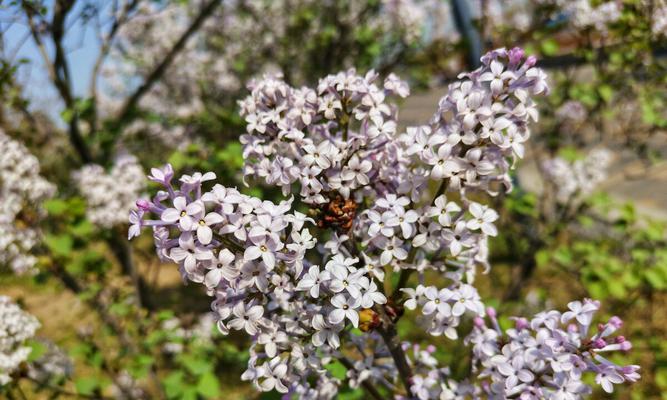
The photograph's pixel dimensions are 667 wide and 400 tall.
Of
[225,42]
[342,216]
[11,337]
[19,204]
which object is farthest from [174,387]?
[225,42]

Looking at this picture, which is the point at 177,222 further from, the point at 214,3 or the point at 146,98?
the point at 146,98

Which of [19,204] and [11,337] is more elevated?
[19,204]

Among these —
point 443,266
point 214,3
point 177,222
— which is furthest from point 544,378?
point 214,3

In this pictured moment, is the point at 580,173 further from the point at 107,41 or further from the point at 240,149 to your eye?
the point at 107,41

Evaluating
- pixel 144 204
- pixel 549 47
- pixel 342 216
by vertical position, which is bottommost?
pixel 549 47

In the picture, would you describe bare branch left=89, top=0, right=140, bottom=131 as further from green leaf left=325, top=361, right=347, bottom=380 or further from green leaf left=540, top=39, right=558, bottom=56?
green leaf left=540, top=39, right=558, bottom=56

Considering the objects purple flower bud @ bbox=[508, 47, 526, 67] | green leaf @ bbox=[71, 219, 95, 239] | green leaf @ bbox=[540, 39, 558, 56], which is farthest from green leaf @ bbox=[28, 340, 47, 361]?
green leaf @ bbox=[540, 39, 558, 56]
